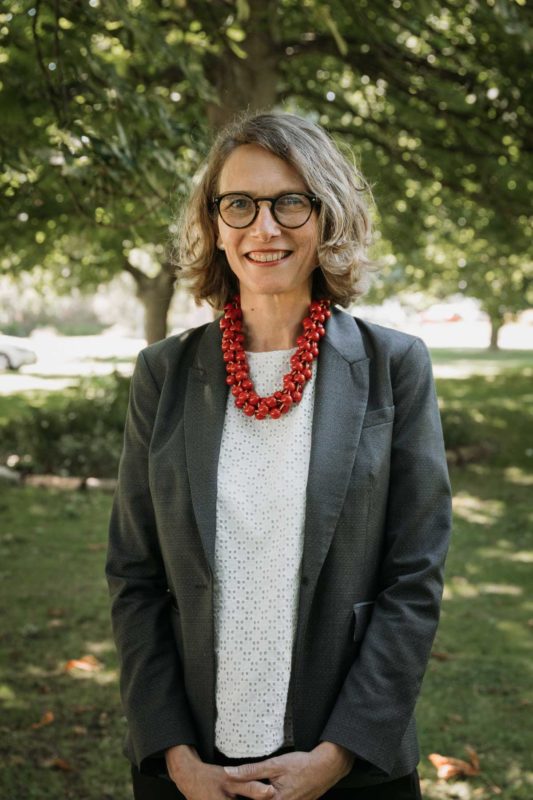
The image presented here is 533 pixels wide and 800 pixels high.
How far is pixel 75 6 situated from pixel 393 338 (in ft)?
9.85

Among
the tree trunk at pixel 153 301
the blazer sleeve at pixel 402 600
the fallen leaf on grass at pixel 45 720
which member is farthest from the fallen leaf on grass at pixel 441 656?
the tree trunk at pixel 153 301

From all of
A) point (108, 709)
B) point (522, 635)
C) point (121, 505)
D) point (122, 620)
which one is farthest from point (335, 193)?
point (522, 635)

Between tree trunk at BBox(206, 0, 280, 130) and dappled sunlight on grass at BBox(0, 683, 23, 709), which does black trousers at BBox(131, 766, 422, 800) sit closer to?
dappled sunlight on grass at BBox(0, 683, 23, 709)

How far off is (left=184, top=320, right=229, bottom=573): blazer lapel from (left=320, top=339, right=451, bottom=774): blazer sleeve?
0.42 meters

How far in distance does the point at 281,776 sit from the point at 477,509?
26.0ft

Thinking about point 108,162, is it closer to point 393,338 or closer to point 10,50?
point 393,338

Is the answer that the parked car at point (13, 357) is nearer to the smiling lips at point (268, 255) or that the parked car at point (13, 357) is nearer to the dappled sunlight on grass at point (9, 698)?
the dappled sunlight on grass at point (9, 698)

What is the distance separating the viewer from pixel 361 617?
2164 mm

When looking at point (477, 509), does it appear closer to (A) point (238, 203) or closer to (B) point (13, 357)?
(A) point (238, 203)

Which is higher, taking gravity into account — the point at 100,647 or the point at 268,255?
the point at 268,255

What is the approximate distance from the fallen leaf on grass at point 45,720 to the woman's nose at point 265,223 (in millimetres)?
3328

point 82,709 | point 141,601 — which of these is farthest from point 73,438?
point 141,601

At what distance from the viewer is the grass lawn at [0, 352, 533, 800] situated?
4.25 meters

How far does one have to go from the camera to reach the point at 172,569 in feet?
7.32
